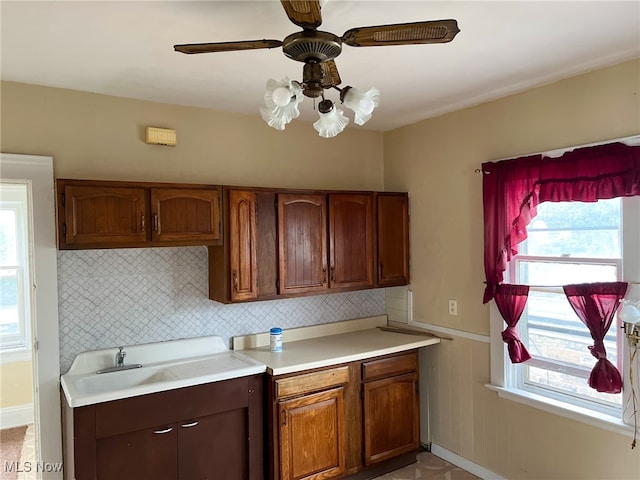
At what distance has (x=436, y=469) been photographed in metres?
3.36

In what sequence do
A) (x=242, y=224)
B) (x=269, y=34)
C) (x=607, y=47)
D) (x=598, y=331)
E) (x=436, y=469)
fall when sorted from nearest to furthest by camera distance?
(x=269, y=34) < (x=607, y=47) < (x=598, y=331) < (x=242, y=224) < (x=436, y=469)

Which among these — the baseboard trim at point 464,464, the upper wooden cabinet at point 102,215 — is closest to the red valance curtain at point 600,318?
the baseboard trim at point 464,464

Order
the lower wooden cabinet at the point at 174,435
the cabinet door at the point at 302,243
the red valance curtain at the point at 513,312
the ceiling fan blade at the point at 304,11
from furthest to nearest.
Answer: the cabinet door at the point at 302,243 < the red valance curtain at the point at 513,312 < the lower wooden cabinet at the point at 174,435 < the ceiling fan blade at the point at 304,11

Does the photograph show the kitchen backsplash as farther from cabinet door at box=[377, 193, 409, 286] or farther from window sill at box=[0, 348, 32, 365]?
window sill at box=[0, 348, 32, 365]

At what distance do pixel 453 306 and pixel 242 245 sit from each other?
1.60 m

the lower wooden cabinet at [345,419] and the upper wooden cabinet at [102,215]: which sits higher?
the upper wooden cabinet at [102,215]

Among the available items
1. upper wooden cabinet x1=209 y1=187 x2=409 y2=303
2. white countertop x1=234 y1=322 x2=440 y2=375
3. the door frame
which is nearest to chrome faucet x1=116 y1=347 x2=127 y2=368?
the door frame

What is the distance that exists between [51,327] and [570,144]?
3.17 meters

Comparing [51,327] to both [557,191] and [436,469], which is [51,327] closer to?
[436,469]

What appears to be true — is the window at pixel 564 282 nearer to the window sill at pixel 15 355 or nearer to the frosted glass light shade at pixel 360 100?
the frosted glass light shade at pixel 360 100

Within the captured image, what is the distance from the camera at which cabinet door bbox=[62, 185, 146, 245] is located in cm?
252

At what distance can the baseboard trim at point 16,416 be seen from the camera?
14.3 feet

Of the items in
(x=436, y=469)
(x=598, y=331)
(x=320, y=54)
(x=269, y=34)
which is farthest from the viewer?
(x=436, y=469)

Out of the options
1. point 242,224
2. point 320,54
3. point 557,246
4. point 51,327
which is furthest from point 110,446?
point 557,246
